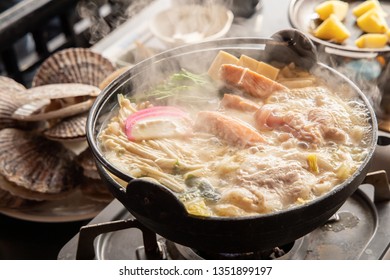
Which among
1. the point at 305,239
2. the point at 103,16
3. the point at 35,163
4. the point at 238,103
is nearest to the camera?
the point at 238,103

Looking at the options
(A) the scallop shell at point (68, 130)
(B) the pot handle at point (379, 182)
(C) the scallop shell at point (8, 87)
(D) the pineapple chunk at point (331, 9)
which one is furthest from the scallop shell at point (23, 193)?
(D) the pineapple chunk at point (331, 9)

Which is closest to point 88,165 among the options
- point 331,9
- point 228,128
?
point 228,128

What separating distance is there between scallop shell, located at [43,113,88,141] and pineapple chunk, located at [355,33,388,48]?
127 centimetres

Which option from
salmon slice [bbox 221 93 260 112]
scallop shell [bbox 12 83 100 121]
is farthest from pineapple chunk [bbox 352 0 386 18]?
scallop shell [bbox 12 83 100 121]

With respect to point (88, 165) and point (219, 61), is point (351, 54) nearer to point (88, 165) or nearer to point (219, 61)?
point (219, 61)

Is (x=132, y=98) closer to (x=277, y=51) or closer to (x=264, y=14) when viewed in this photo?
(x=277, y=51)

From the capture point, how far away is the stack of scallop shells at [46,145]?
229cm

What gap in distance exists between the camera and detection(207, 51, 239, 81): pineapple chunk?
177cm

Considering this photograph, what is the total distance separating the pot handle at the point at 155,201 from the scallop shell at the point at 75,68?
4.89 ft

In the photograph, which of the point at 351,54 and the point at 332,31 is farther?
the point at 332,31

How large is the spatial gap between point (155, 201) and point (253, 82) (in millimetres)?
624

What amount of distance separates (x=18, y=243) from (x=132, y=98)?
3.36 feet

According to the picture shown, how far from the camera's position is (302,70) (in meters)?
1.80

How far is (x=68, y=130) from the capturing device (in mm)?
2361
